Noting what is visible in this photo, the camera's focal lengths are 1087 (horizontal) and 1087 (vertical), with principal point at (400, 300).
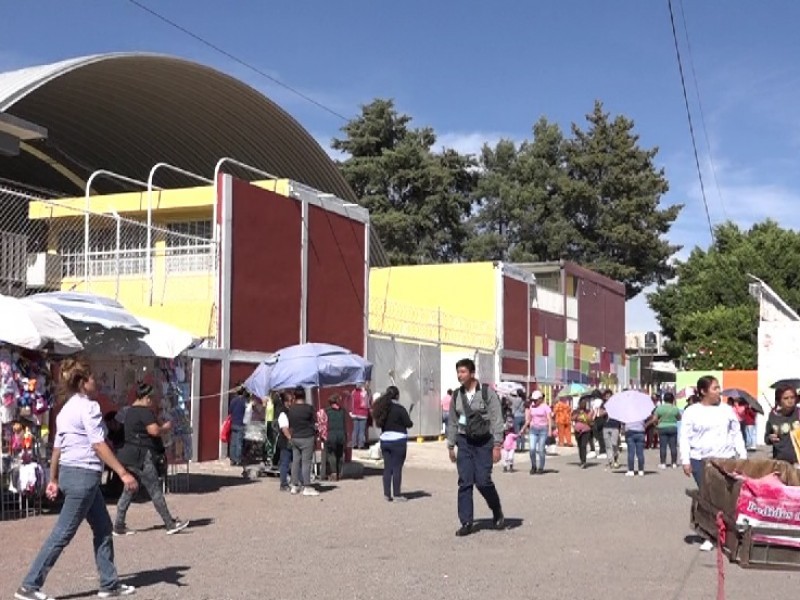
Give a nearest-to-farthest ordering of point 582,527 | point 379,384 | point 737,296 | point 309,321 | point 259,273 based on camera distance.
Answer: point 582,527 → point 259,273 → point 309,321 → point 379,384 → point 737,296

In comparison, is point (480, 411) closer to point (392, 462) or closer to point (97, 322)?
point (392, 462)

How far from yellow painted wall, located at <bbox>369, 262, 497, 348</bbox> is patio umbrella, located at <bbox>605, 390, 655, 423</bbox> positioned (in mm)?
11238

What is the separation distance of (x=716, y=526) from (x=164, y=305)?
1592 centimetres

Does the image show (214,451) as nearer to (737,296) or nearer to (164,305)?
(164,305)

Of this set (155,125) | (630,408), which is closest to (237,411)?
(630,408)

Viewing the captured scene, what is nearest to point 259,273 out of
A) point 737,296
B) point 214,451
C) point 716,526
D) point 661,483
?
point 214,451

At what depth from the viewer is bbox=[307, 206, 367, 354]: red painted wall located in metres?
24.7

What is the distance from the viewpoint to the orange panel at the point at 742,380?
122 ft

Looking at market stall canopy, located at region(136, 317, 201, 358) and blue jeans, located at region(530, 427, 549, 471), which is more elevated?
market stall canopy, located at region(136, 317, 201, 358)

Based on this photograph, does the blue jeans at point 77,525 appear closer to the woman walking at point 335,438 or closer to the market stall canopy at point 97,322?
the market stall canopy at point 97,322

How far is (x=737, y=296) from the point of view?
53156 millimetres

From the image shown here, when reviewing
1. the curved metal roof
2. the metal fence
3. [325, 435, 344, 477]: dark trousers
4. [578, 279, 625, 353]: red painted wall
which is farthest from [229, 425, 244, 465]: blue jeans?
[578, 279, 625, 353]: red painted wall

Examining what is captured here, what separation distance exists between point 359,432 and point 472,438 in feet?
46.2

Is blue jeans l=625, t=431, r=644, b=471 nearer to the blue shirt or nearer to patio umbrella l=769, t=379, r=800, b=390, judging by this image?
patio umbrella l=769, t=379, r=800, b=390
